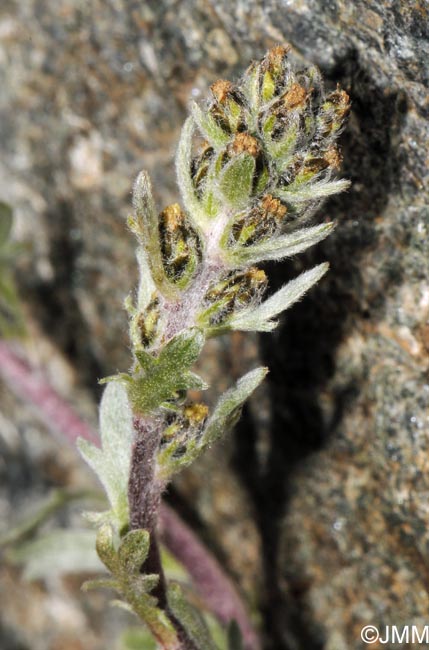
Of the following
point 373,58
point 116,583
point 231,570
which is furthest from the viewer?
point 231,570

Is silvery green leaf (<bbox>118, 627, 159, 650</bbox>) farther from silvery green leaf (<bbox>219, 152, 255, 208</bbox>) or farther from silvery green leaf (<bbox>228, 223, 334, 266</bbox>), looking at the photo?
silvery green leaf (<bbox>219, 152, 255, 208</bbox>)

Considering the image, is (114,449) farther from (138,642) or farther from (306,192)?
(138,642)

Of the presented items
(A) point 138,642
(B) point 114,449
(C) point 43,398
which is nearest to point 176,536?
(A) point 138,642

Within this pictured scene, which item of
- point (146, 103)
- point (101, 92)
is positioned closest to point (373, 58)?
point (146, 103)

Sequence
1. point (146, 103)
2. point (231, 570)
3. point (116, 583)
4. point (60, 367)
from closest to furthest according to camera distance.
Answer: point (116, 583) → point (146, 103) → point (231, 570) → point (60, 367)

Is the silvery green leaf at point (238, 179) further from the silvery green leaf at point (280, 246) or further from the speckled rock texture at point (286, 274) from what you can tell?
the speckled rock texture at point (286, 274)

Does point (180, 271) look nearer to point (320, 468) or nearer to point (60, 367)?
point (320, 468)

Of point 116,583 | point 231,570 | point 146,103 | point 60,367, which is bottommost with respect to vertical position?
point 231,570

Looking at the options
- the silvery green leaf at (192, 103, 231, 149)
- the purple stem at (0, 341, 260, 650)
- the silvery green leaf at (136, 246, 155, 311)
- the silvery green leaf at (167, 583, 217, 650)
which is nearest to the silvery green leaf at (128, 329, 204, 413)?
the silvery green leaf at (136, 246, 155, 311)

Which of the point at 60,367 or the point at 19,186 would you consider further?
the point at 60,367
